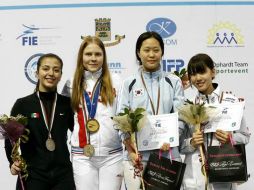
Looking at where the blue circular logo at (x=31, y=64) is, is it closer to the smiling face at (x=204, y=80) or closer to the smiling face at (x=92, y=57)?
the smiling face at (x=92, y=57)

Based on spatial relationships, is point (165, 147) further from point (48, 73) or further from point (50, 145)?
point (48, 73)

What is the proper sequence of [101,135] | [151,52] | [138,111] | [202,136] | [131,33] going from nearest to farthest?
[138,111] → [202,136] → [151,52] → [101,135] → [131,33]

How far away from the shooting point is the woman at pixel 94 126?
2826 mm

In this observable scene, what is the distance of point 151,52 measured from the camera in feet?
8.98

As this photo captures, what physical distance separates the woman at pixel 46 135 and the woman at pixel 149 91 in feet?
1.57

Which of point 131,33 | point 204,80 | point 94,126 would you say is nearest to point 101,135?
point 94,126

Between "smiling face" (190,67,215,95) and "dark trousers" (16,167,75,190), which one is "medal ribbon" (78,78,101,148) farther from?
"smiling face" (190,67,215,95)

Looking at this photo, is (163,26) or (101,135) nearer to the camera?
(101,135)

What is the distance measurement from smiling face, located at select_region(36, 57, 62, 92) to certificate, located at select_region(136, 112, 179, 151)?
81 cm

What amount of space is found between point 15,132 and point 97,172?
706mm

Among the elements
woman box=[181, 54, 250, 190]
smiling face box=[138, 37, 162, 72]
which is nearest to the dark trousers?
woman box=[181, 54, 250, 190]

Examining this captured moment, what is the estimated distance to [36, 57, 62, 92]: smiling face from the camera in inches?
113

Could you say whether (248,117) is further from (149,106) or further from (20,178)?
(20,178)

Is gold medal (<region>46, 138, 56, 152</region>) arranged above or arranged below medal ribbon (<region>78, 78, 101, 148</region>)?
below
